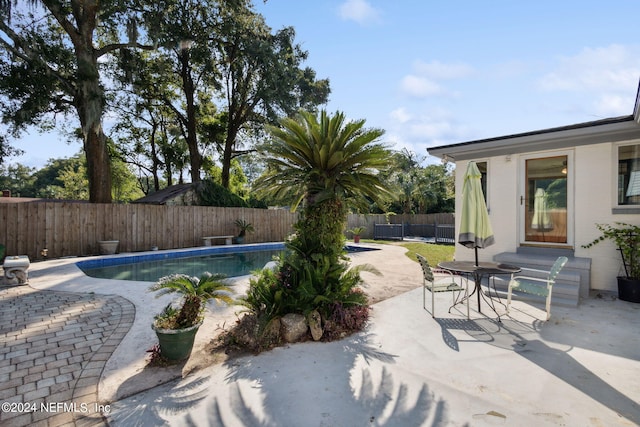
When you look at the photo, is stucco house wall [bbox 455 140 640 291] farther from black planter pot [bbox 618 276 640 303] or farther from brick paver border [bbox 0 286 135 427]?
brick paver border [bbox 0 286 135 427]

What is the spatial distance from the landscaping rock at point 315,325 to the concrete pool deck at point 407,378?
0.16 meters

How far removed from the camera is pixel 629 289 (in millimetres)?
5062

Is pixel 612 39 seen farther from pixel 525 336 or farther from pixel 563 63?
pixel 525 336

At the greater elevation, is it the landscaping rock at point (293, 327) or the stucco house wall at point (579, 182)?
the stucco house wall at point (579, 182)

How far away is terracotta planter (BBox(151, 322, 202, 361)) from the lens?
291 cm

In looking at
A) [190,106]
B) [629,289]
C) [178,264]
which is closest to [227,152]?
[190,106]

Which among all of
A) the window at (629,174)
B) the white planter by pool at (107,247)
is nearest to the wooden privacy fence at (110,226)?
the white planter by pool at (107,247)

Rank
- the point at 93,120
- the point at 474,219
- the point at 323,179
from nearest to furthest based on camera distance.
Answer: the point at 323,179 < the point at 474,219 < the point at 93,120

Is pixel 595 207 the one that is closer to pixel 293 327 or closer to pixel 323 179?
pixel 323 179

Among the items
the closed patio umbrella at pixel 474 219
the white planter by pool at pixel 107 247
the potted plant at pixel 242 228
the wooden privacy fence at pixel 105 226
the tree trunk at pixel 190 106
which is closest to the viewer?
the closed patio umbrella at pixel 474 219

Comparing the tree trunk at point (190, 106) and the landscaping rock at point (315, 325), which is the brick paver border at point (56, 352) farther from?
the tree trunk at point (190, 106)

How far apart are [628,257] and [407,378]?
551 cm

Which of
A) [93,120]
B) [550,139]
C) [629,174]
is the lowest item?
[629,174]

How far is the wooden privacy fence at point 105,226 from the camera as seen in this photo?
9.30 metres
